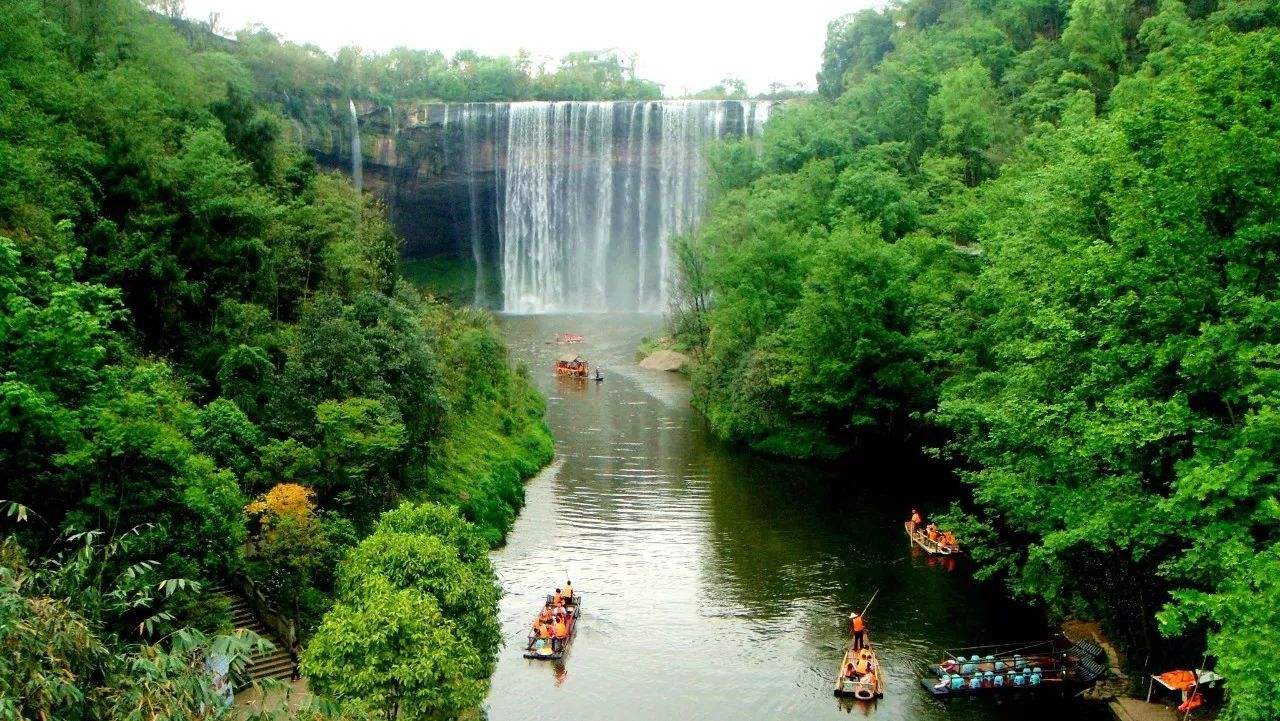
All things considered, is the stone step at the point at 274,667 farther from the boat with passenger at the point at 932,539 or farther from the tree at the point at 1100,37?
the tree at the point at 1100,37

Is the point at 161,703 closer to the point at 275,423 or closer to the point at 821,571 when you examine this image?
the point at 275,423

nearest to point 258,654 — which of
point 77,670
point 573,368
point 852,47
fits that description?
point 77,670

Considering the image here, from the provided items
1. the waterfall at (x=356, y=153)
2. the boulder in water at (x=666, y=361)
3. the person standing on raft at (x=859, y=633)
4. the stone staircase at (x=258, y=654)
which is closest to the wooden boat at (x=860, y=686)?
the person standing on raft at (x=859, y=633)

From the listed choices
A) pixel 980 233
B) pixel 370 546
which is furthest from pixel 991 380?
pixel 370 546

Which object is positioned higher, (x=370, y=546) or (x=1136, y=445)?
(x=1136, y=445)

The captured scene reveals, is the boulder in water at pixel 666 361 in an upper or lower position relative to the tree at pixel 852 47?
lower

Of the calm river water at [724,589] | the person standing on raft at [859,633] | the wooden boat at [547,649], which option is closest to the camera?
the calm river water at [724,589]
